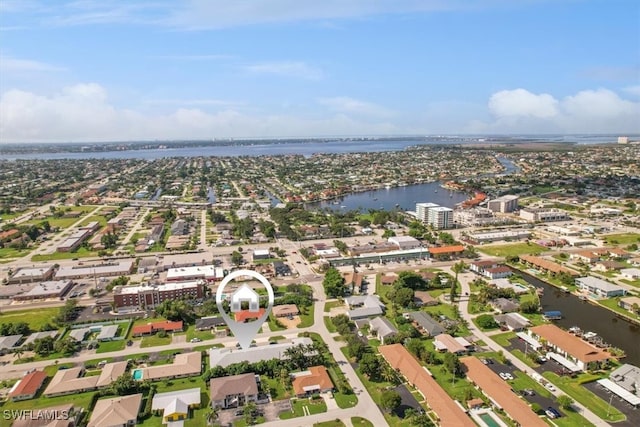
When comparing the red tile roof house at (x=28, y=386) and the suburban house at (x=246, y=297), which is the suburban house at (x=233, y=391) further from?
the red tile roof house at (x=28, y=386)

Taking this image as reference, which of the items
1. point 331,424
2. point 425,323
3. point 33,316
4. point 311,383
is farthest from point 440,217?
point 33,316

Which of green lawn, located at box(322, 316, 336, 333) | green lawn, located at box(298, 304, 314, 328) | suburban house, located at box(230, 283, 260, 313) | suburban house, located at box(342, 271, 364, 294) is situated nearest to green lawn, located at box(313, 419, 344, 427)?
suburban house, located at box(230, 283, 260, 313)

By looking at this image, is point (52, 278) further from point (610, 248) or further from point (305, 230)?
point (610, 248)

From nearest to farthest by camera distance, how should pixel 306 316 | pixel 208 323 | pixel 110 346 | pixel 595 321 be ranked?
pixel 110 346 < pixel 208 323 < pixel 595 321 < pixel 306 316

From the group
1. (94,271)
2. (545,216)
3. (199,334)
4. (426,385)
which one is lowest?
(199,334)

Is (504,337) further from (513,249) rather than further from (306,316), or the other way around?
(513,249)

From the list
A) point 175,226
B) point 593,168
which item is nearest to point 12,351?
point 175,226

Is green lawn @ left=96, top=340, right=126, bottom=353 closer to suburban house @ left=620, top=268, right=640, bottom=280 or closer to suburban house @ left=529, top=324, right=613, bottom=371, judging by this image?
suburban house @ left=529, top=324, right=613, bottom=371
